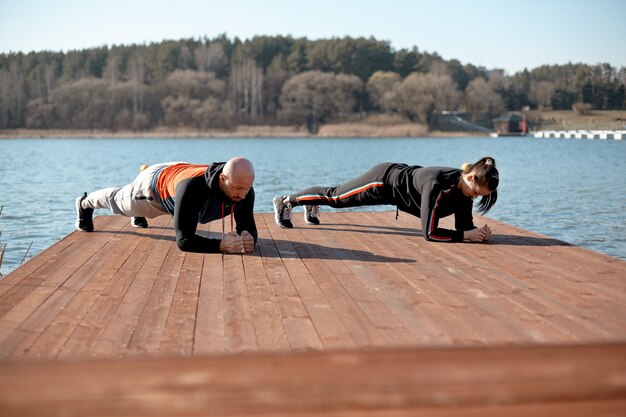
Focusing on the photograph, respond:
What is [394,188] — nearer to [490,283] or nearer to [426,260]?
[426,260]

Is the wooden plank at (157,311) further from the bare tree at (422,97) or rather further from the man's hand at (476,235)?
the bare tree at (422,97)

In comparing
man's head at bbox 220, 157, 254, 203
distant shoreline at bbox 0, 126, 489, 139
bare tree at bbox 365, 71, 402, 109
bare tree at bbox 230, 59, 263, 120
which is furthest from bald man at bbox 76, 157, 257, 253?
bare tree at bbox 230, 59, 263, 120

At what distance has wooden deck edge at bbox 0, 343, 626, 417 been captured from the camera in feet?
4.59

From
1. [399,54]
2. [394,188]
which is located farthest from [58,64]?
[394,188]

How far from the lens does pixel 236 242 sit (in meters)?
4.90

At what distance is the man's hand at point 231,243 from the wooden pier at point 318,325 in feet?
0.32

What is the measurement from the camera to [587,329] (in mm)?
3121

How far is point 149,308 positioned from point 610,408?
248 centimetres

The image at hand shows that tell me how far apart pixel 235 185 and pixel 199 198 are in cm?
32

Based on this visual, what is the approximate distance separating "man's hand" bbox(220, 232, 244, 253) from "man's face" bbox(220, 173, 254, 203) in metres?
0.28

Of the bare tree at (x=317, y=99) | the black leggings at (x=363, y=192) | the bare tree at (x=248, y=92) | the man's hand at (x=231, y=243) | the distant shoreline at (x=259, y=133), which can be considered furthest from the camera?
the bare tree at (x=248, y=92)

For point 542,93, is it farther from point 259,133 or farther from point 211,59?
point 211,59

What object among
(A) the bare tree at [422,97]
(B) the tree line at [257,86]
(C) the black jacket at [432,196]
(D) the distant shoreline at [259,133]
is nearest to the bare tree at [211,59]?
(B) the tree line at [257,86]

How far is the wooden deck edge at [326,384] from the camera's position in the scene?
4.59 feet
